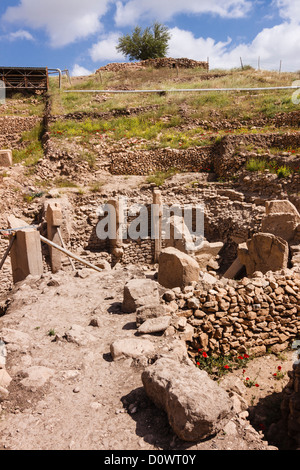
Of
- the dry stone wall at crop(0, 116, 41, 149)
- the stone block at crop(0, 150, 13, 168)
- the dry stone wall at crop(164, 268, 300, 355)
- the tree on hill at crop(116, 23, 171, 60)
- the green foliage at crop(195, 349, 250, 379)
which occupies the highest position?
the tree on hill at crop(116, 23, 171, 60)

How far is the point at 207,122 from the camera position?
19.6 meters

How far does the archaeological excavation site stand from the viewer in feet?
10.4

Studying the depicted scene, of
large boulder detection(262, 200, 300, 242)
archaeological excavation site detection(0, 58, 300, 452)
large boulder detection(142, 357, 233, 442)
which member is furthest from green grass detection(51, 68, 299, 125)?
large boulder detection(142, 357, 233, 442)

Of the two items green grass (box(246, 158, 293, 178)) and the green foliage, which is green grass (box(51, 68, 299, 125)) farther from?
the green foliage

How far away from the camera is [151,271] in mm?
11773

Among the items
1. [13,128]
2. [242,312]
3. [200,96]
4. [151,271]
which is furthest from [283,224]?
[13,128]

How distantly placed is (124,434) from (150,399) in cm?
48

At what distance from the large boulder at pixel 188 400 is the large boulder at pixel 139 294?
2.20m

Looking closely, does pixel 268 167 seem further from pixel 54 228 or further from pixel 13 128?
pixel 13 128

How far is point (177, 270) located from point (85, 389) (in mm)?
3082

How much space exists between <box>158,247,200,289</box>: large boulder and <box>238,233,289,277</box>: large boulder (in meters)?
2.32

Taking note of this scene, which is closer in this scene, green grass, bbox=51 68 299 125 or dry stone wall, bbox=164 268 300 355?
dry stone wall, bbox=164 268 300 355
